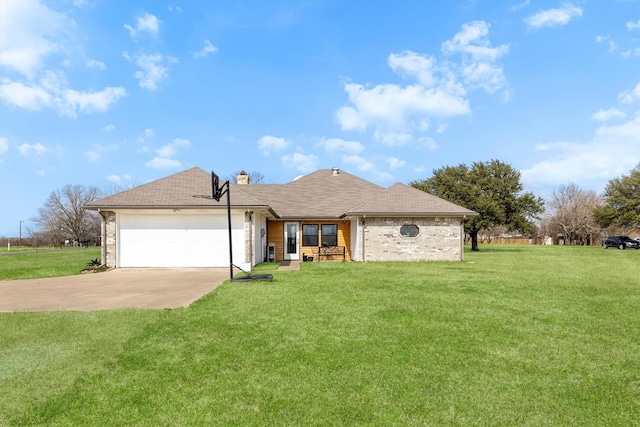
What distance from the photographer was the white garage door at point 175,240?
53.0 ft

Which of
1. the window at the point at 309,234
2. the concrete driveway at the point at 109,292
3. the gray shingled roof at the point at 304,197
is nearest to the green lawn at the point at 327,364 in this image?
the concrete driveway at the point at 109,292

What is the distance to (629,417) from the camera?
3.26 meters

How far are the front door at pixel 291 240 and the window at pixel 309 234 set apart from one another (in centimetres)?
43

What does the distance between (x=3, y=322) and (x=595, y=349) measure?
31.3ft

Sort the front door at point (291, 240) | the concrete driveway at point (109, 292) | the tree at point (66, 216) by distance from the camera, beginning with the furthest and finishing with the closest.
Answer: the tree at point (66, 216), the front door at point (291, 240), the concrete driveway at point (109, 292)

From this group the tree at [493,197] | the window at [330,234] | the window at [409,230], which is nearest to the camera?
the window at [409,230]

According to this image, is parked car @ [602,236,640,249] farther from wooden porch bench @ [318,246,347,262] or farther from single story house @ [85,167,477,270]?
wooden porch bench @ [318,246,347,262]

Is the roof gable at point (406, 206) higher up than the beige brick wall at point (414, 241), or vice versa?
the roof gable at point (406, 206)

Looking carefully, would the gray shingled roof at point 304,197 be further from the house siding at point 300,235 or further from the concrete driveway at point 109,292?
the concrete driveway at point 109,292

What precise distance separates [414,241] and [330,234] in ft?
16.6

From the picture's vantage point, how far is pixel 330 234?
21984mm

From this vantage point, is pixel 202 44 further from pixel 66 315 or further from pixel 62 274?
pixel 66 315

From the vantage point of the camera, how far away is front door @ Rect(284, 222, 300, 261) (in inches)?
855

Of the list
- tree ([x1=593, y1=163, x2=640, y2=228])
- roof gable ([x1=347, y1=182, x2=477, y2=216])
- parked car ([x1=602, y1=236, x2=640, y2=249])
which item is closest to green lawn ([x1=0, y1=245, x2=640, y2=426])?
roof gable ([x1=347, y1=182, x2=477, y2=216])
